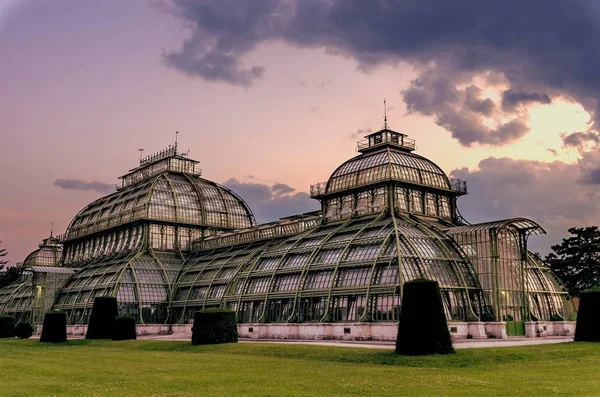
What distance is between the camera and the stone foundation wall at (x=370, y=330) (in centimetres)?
5738

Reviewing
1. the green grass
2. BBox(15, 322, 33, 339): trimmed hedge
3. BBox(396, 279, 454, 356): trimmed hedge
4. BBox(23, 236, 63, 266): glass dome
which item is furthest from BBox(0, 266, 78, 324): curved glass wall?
BBox(396, 279, 454, 356): trimmed hedge

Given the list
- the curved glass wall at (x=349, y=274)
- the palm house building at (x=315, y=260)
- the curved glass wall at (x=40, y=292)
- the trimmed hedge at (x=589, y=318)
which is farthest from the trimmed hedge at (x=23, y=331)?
the trimmed hedge at (x=589, y=318)

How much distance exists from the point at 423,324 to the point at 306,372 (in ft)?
31.7

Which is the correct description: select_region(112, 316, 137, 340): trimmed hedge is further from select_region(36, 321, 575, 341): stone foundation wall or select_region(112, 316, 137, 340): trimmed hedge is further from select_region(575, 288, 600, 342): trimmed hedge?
select_region(575, 288, 600, 342): trimmed hedge

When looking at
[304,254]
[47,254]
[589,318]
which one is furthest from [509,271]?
[47,254]

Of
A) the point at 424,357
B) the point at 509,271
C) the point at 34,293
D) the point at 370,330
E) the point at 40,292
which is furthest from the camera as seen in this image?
the point at 34,293

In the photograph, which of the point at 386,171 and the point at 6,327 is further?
the point at 6,327

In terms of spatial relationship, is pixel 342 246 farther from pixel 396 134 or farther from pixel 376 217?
pixel 396 134

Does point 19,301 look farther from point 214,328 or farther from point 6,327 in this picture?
point 214,328

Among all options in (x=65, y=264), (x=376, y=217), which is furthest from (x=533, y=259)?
(x=65, y=264)

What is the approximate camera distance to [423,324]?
4050 centimetres

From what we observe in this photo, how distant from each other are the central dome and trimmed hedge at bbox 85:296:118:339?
29284 millimetres

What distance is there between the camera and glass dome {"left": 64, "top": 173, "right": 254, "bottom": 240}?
3947 inches

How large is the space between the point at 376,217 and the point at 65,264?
7024cm
